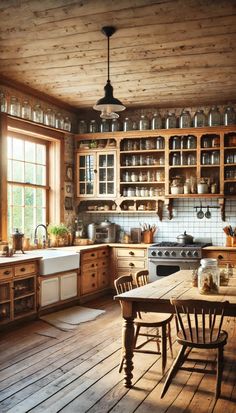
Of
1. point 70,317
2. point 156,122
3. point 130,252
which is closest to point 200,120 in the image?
point 156,122

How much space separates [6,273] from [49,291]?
917 millimetres

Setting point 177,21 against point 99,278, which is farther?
point 99,278

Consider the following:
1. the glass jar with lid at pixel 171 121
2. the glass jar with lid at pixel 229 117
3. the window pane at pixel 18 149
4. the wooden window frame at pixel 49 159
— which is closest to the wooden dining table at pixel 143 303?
the wooden window frame at pixel 49 159

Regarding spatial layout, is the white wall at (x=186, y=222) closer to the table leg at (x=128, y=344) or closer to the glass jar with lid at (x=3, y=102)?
the glass jar with lid at (x=3, y=102)

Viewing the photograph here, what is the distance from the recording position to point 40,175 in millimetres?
7332

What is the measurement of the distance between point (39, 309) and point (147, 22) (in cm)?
364

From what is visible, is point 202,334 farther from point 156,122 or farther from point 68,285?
point 156,122

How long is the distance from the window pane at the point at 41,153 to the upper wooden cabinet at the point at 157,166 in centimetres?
68

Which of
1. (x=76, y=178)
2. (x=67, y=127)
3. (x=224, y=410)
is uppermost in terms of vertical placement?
(x=67, y=127)

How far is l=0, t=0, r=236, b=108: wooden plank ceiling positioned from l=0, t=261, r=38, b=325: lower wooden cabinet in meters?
2.45

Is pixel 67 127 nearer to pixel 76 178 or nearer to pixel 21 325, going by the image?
pixel 76 178

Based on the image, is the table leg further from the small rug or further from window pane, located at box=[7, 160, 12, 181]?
window pane, located at box=[7, 160, 12, 181]

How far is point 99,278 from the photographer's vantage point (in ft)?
23.9

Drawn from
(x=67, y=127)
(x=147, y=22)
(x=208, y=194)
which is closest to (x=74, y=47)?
(x=147, y=22)
